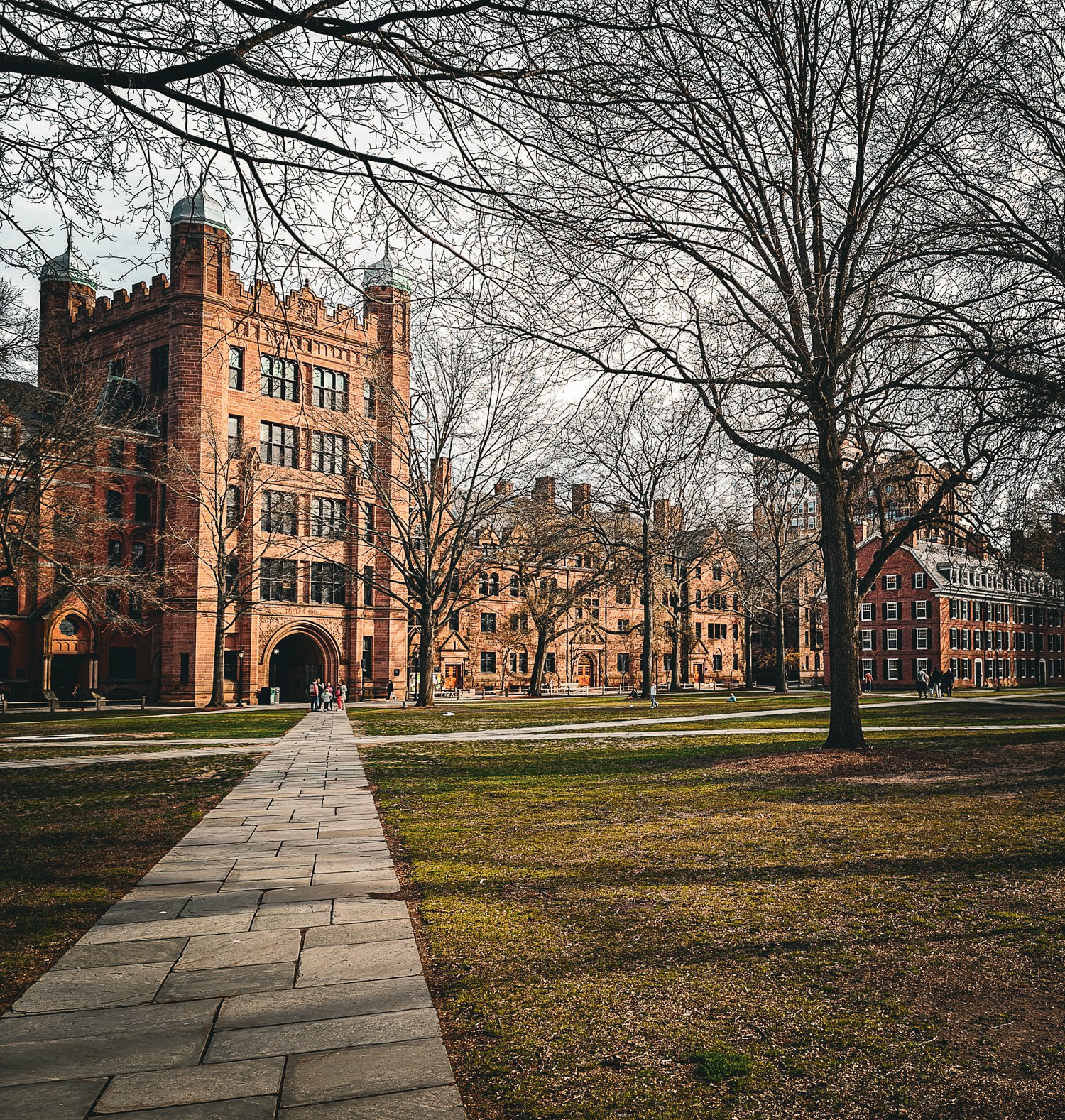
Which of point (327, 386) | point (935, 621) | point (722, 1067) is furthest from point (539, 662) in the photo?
point (722, 1067)

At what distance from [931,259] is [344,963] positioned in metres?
14.6

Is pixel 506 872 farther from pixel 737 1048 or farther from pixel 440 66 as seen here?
pixel 440 66

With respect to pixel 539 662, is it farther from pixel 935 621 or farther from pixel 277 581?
pixel 935 621

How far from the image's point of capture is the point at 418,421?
1276 inches

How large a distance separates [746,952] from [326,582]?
43.4 meters

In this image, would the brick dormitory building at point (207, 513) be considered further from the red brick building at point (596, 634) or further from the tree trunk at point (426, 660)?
the red brick building at point (596, 634)

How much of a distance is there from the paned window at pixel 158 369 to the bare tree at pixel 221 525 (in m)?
4.48

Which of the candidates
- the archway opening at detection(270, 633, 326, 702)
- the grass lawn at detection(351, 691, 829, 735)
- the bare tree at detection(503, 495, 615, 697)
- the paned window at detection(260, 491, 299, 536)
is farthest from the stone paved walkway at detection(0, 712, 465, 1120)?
the archway opening at detection(270, 633, 326, 702)

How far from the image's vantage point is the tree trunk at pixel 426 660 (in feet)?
114

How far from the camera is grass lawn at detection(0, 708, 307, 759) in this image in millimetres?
21609

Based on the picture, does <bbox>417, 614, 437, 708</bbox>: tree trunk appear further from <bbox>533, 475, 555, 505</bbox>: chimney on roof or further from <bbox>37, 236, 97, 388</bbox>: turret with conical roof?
<bbox>37, 236, 97, 388</bbox>: turret with conical roof

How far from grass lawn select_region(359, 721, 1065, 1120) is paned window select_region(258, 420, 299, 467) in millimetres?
37115

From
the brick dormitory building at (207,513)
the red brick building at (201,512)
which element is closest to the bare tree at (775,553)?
the brick dormitory building at (207,513)

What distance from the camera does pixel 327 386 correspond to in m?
46.4
